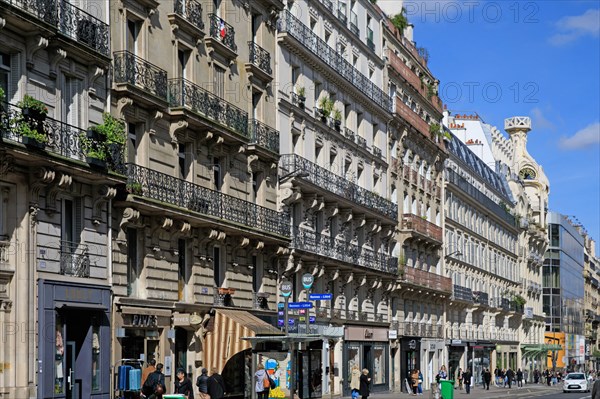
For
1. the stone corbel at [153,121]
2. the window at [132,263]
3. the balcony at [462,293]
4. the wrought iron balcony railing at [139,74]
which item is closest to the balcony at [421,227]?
the balcony at [462,293]

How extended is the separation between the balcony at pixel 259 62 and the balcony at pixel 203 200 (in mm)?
5405

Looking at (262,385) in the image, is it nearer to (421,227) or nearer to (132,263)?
(132,263)

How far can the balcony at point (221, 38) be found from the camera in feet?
129

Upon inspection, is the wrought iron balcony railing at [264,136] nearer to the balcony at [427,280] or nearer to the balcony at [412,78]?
the balcony at [412,78]

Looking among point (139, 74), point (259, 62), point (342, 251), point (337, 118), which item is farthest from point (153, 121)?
point (342, 251)

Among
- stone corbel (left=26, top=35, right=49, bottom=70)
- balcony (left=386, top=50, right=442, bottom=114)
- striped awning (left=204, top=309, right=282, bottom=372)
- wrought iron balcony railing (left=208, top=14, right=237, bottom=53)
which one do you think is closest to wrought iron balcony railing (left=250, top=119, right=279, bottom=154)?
wrought iron balcony railing (left=208, top=14, right=237, bottom=53)

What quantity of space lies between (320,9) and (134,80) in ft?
68.4

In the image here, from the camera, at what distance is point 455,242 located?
268 ft

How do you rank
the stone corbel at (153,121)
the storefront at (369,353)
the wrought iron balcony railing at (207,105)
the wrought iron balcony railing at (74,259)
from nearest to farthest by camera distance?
the wrought iron balcony railing at (74,259)
the stone corbel at (153,121)
the wrought iron balcony railing at (207,105)
the storefront at (369,353)

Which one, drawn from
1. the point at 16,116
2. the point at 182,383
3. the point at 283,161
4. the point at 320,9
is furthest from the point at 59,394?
the point at 320,9

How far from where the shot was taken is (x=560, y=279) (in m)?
133

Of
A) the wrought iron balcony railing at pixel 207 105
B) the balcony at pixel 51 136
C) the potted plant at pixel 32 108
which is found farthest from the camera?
the wrought iron balcony railing at pixel 207 105

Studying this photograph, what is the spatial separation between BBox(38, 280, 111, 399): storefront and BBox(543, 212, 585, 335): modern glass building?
105 meters

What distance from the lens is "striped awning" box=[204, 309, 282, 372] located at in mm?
37875
